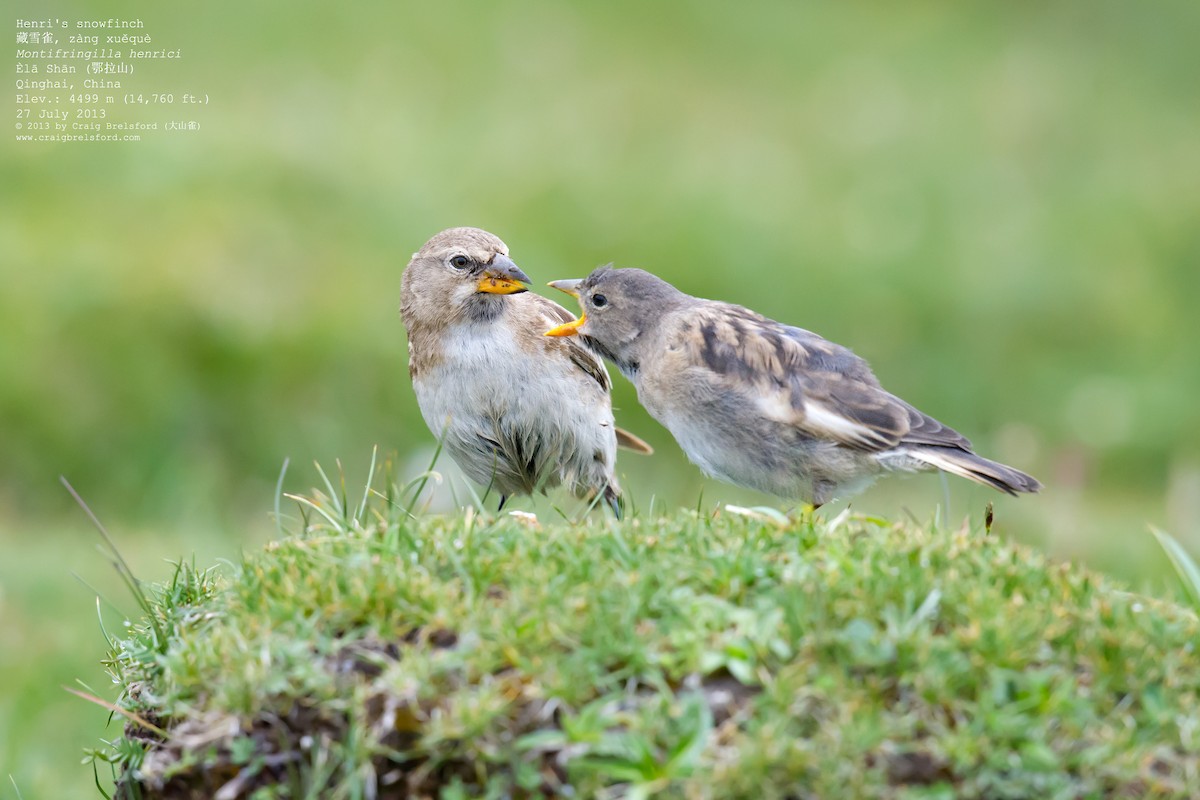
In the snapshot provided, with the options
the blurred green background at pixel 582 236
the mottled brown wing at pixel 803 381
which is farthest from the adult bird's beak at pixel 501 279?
the blurred green background at pixel 582 236

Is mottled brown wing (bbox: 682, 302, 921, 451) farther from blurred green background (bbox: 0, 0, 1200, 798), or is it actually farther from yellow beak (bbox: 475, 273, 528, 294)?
blurred green background (bbox: 0, 0, 1200, 798)

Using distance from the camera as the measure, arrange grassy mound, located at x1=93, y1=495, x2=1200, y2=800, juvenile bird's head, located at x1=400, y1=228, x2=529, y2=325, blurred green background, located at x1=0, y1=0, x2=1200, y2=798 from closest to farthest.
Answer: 1. grassy mound, located at x1=93, y1=495, x2=1200, y2=800
2. juvenile bird's head, located at x1=400, y1=228, x2=529, y2=325
3. blurred green background, located at x1=0, y1=0, x2=1200, y2=798

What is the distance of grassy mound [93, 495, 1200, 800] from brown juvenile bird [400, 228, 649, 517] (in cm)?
269

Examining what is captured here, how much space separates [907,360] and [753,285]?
5.21 ft

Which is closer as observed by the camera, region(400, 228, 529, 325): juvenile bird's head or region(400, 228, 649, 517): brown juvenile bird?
region(400, 228, 649, 517): brown juvenile bird

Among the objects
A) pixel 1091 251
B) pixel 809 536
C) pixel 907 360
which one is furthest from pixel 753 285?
pixel 809 536

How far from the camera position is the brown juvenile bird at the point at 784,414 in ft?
18.5

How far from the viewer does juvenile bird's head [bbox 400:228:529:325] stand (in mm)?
7102

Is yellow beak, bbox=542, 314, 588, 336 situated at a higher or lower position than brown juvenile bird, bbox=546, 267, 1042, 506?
higher

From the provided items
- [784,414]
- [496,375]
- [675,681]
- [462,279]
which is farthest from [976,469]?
[462,279]

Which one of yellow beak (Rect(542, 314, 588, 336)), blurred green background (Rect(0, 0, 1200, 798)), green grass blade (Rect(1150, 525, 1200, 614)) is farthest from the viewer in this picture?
blurred green background (Rect(0, 0, 1200, 798))

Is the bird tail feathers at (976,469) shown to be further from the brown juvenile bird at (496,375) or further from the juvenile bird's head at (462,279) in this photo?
the juvenile bird's head at (462,279)

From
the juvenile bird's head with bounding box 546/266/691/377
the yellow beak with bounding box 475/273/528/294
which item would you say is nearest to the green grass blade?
the juvenile bird's head with bounding box 546/266/691/377

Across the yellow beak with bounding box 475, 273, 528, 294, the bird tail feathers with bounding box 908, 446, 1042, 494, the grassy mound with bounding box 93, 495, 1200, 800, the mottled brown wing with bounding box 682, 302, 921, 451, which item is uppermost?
the yellow beak with bounding box 475, 273, 528, 294
